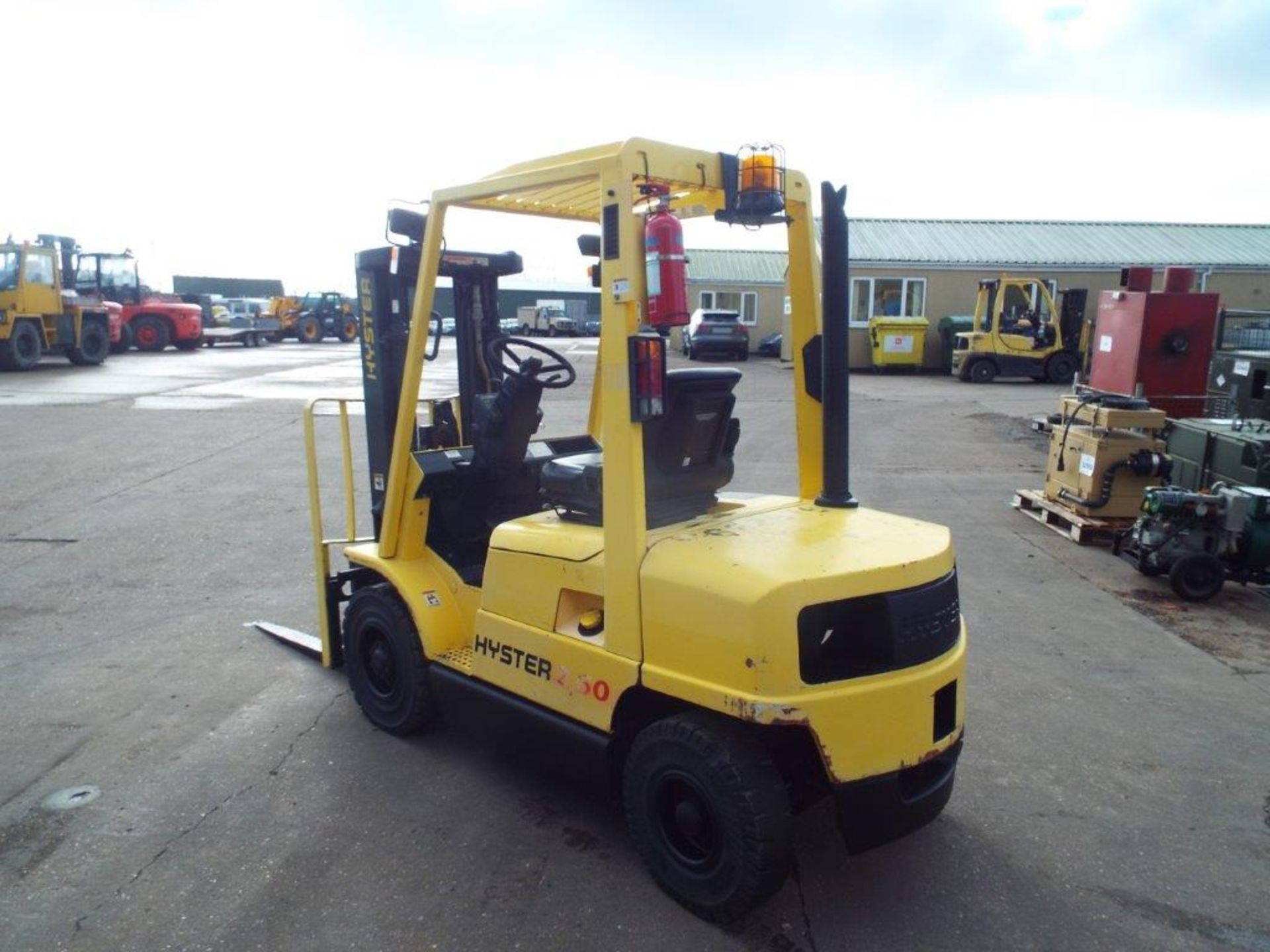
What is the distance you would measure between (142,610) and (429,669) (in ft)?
10.4

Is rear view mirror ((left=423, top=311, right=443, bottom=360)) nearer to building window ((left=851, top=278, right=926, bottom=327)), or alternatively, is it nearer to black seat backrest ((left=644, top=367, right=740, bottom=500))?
black seat backrest ((left=644, top=367, right=740, bottom=500))

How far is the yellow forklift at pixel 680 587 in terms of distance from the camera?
2.84 metres

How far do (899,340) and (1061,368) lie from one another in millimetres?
4253

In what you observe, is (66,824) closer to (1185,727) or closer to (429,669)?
(429,669)

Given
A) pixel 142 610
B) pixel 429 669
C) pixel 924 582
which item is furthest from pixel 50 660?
pixel 924 582

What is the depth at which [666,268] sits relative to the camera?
2.91 meters

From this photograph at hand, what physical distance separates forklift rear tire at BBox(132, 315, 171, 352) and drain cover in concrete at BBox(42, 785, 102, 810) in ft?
102

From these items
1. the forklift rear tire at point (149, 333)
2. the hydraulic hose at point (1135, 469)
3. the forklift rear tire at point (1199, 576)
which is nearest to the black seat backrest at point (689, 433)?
the forklift rear tire at point (1199, 576)

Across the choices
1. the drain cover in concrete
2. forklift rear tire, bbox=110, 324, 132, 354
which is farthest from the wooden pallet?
forklift rear tire, bbox=110, 324, 132, 354

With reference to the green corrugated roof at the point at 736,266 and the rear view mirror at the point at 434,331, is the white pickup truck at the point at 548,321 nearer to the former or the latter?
the green corrugated roof at the point at 736,266

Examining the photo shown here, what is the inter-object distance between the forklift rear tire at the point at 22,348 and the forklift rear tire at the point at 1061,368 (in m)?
25.1

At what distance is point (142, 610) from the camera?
6.13 metres

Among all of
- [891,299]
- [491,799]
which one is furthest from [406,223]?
[891,299]

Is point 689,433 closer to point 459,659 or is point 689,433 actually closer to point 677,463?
point 677,463
